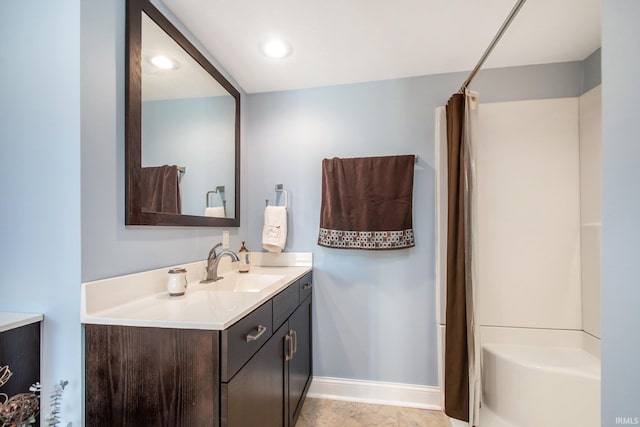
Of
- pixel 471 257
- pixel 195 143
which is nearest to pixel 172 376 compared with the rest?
pixel 195 143

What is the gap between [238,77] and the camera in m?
1.91

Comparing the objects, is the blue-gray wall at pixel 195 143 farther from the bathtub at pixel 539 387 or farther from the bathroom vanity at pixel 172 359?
the bathtub at pixel 539 387

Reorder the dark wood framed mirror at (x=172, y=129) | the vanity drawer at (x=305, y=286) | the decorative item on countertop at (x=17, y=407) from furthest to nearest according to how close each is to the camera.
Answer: the vanity drawer at (x=305, y=286) → the dark wood framed mirror at (x=172, y=129) → the decorative item on countertop at (x=17, y=407)

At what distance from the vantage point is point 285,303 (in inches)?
53.0

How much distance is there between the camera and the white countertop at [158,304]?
83 centimetres

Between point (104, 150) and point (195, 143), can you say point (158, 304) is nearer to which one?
point (104, 150)

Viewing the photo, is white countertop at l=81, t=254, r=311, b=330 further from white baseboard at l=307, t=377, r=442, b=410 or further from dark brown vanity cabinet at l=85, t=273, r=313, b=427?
white baseboard at l=307, t=377, r=442, b=410

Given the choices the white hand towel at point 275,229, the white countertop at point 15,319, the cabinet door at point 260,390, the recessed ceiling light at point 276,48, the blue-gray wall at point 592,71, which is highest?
the recessed ceiling light at point 276,48

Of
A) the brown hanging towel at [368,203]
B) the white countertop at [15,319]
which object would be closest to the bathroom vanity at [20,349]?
the white countertop at [15,319]

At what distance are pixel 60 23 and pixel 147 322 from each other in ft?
3.54

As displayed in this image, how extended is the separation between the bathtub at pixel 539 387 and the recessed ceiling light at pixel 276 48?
2.24 m

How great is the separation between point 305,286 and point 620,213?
151cm

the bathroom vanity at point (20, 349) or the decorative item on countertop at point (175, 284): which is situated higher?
the decorative item on countertop at point (175, 284)

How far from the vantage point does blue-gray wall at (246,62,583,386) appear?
6.02ft
